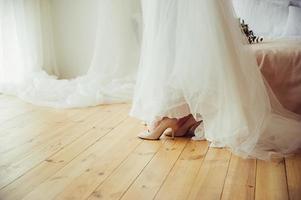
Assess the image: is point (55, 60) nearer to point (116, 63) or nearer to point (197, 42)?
point (116, 63)

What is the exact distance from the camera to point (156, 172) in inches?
53.6

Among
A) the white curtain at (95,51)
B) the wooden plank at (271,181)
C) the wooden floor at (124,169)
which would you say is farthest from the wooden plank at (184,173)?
the white curtain at (95,51)

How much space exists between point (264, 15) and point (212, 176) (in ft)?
4.99

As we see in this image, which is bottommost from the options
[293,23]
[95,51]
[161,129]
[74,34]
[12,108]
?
[12,108]

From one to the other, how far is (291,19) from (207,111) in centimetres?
120

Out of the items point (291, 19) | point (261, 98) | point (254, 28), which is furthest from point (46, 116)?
point (291, 19)

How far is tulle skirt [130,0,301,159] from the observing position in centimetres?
150

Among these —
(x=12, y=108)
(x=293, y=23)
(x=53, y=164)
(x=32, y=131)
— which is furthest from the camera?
(x=12, y=108)

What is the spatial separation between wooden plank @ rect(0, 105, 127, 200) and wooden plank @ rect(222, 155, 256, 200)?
63 cm

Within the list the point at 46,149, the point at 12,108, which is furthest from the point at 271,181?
the point at 12,108

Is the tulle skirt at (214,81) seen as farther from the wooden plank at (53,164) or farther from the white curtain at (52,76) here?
the white curtain at (52,76)

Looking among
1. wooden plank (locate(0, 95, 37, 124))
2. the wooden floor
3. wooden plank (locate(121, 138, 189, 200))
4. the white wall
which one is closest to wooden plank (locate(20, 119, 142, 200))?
the wooden floor

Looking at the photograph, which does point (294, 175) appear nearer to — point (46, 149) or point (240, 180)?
point (240, 180)

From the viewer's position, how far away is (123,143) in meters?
1.71
